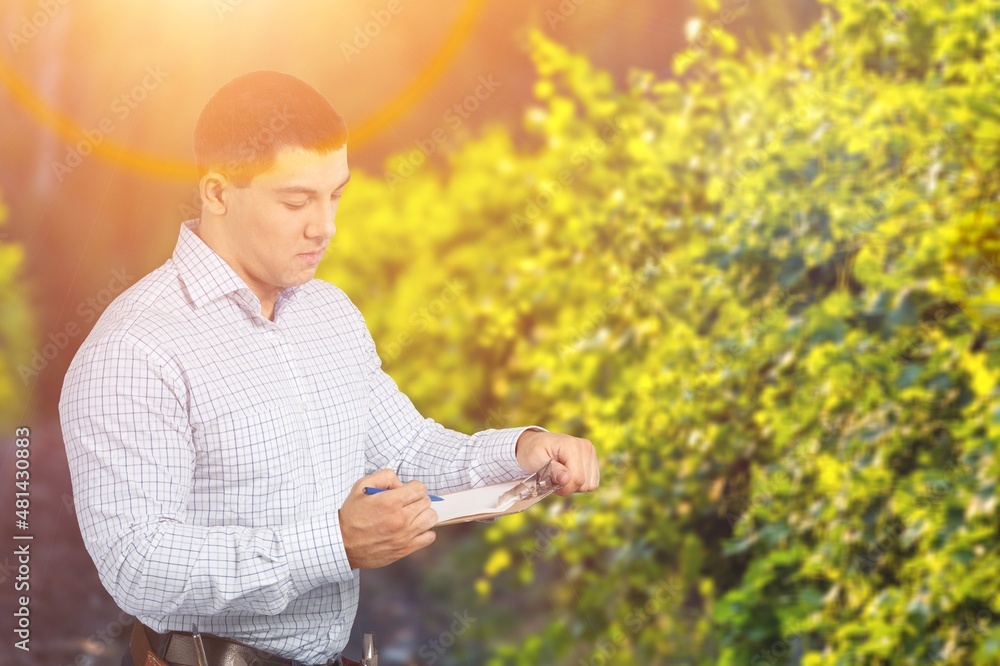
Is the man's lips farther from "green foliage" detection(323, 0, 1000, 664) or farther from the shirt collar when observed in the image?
"green foliage" detection(323, 0, 1000, 664)

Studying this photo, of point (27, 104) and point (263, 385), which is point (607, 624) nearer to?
point (263, 385)

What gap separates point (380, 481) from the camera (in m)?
1.58

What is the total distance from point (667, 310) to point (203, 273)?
1.76m

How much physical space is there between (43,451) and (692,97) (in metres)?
2.26

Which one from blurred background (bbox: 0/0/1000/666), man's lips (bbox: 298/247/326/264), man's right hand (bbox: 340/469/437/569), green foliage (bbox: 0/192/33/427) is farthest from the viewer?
blurred background (bbox: 0/0/1000/666)

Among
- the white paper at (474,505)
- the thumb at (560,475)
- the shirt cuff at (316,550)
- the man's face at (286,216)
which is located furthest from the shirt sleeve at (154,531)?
the thumb at (560,475)

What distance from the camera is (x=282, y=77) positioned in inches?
70.6

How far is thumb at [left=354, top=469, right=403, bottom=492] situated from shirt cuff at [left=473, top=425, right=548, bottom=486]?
0.43 m

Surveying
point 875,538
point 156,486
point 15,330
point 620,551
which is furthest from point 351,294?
point 875,538

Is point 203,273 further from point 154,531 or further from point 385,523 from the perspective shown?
point 385,523

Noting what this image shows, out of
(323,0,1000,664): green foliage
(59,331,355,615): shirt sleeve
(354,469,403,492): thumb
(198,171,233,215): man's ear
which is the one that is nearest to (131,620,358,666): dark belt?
(59,331,355,615): shirt sleeve

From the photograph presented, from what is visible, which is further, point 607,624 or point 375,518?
point 607,624

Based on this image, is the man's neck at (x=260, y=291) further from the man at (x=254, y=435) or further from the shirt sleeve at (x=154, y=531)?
the shirt sleeve at (x=154, y=531)

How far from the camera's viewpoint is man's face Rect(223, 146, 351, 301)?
173 centimetres
